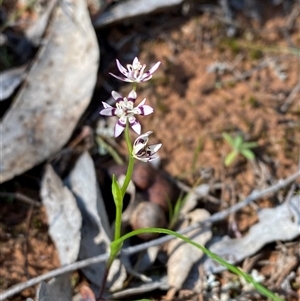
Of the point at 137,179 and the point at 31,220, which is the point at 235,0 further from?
the point at 31,220

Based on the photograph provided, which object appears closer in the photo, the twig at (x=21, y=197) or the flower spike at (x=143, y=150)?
the flower spike at (x=143, y=150)

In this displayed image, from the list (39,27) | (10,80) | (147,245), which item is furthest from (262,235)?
(39,27)

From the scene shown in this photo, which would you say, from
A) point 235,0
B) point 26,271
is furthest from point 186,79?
point 26,271

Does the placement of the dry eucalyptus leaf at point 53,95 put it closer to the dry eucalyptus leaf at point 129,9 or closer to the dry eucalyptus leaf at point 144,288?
the dry eucalyptus leaf at point 129,9

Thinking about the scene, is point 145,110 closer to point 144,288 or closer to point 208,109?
point 144,288

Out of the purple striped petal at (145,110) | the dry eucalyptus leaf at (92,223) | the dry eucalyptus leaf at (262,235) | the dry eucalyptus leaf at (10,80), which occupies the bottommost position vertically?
the dry eucalyptus leaf at (262,235)

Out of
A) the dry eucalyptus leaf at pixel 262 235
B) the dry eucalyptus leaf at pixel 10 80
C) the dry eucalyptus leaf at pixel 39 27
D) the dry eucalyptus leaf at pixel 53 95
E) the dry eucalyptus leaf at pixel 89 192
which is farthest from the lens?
the dry eucalyptus leaf at pixel 39 27

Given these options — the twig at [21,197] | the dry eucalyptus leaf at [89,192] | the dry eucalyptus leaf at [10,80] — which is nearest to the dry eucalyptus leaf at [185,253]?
the dry eucalyptus leaf at [89,192]

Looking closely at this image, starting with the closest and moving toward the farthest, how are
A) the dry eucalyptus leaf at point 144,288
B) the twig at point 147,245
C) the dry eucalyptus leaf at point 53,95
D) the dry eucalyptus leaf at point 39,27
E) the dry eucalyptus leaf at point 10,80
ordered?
the twig at point 147,245
the dry eucalyptus leaf at point 144,288
the dry eucalyptus leaf at point 53,95
the dry eucalyptus leaf at point 10,80
the dry eucalyptus leaf at point 39,27
